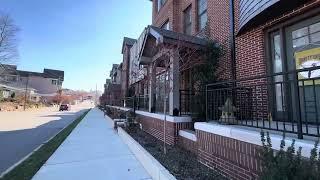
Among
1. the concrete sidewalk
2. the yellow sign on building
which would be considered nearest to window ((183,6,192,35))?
the concrete sidewalk

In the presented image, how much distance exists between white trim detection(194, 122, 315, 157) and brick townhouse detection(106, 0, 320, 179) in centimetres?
2

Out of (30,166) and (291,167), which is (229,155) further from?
(30,166)

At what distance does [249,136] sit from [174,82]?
14.2ft

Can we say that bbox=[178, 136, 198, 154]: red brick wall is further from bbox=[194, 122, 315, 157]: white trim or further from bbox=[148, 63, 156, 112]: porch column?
bbox=[148, 63, 156, 112]: porch column

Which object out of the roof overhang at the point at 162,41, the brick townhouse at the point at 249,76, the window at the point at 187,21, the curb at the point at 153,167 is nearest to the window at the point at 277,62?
the brick townhouse at the point at 249,76

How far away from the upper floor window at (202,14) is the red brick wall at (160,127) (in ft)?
16.5

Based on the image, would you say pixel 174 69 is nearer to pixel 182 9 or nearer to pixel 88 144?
pixel 88 144

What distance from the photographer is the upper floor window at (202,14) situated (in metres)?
11.9

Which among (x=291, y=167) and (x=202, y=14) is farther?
(x=202, y=14)

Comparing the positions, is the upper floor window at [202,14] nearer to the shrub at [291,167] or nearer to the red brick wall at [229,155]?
the red brick wall at [229,155]

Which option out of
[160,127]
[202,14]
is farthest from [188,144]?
[202,14]

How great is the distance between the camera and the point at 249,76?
7.84m

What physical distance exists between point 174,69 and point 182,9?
6.99 metres

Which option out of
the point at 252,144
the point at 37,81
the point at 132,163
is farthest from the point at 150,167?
the point at 37,81
